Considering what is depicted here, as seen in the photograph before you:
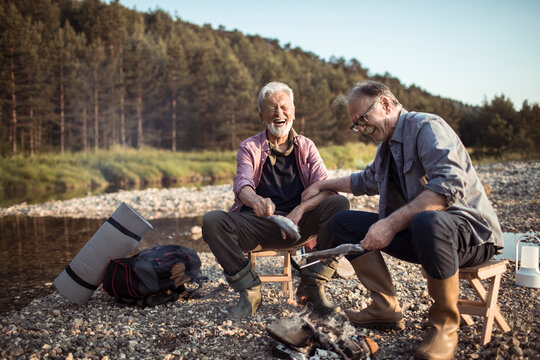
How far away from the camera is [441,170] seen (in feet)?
7.53

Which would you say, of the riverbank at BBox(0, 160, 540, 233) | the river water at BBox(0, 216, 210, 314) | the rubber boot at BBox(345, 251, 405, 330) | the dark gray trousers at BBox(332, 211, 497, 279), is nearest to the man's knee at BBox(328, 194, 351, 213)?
the rubber boot at BBox(345, 251, 405, 330)

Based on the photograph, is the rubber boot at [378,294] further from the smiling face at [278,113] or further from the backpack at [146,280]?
the backpack at [146,280]

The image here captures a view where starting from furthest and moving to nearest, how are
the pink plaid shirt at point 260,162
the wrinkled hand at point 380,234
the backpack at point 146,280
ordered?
the backpack at point 146,280, the pink plaid shirt at point 260,162, the wrinkled hand at point 380,234

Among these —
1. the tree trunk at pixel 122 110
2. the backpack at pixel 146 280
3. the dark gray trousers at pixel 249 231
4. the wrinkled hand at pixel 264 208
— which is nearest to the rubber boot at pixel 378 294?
the dark gray trousers at pixel 249 231

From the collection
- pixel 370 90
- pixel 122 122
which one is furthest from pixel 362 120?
pixel 122 122

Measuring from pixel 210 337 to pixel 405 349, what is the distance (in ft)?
4.08

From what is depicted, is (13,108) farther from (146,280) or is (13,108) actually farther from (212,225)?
(212,225)

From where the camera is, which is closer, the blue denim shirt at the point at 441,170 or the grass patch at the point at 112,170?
the blue denim shirt at the point at 441,170

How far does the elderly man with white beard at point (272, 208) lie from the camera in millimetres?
3186

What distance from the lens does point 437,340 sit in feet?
7.63

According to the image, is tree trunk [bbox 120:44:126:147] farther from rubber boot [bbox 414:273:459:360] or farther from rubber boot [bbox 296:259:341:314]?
rubber boot [bbox 414:273:459:360]

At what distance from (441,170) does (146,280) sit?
2.52 meters

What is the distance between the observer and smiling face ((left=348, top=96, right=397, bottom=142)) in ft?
8.77

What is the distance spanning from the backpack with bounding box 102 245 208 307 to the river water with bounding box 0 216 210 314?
3.96 ft
